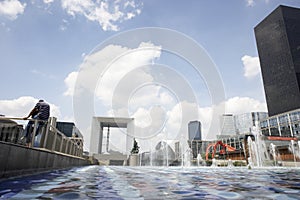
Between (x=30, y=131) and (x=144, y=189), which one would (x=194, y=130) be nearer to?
(x=30, y=131)

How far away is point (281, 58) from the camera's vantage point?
301 ft

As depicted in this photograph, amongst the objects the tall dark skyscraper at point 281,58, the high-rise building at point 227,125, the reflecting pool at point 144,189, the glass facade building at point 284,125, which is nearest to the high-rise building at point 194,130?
the high-rise building at point 227,125

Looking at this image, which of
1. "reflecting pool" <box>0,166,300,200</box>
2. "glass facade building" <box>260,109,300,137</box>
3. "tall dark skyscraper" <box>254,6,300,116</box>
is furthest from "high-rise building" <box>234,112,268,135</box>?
"reflecting pool" <box>0,166,300,200</box>

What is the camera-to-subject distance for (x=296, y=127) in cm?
6031

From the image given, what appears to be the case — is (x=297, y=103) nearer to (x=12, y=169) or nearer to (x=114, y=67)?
(x=114, y=67)

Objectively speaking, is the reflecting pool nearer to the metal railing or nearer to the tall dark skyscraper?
the metal railing

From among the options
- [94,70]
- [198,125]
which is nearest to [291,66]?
[198,125]

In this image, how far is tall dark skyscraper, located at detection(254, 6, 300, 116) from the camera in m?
86.2

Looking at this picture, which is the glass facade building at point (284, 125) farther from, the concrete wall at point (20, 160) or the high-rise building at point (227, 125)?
the concrete wall at point (20, 160)

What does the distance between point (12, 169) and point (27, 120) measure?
214cm

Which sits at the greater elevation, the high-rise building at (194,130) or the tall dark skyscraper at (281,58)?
the tall dark skyscraper at (281,58)

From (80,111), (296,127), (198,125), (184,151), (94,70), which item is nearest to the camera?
(80,111)

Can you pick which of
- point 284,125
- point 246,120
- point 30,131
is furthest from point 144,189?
point 246,120

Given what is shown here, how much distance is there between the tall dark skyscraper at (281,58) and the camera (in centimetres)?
8619
